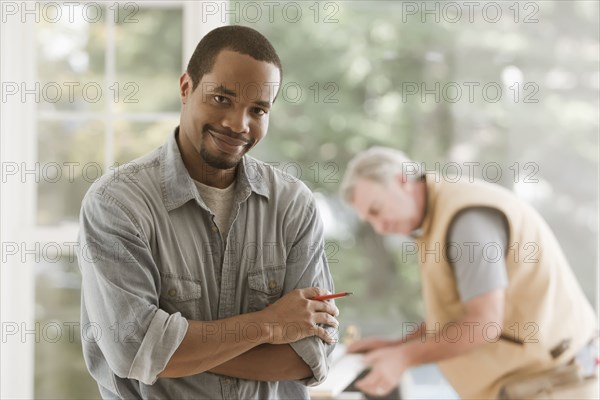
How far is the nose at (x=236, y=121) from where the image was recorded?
1.55m

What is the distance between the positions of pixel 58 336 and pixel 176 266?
63.1 inches

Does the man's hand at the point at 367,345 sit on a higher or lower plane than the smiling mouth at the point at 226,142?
lower

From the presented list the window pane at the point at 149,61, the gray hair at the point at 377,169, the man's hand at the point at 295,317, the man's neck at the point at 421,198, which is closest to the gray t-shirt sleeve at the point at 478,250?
the man's neck at the point at 421,198

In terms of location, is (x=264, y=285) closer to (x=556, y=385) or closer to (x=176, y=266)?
(x=176, y=266)

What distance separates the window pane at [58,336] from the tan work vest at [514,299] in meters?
1.43

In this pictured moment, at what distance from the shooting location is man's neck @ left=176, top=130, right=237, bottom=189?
163cm

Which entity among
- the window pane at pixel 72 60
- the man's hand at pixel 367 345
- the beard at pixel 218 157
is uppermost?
the window pane at pixel 72 60

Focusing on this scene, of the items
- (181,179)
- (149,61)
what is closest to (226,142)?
(181,179)

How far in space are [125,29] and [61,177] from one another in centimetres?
63

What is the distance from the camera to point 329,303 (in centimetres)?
161

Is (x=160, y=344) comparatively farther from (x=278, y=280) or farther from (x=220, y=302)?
(x=278, y=280)

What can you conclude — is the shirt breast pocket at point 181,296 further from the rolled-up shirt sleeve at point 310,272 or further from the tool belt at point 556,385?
the tool belt at point 556,385

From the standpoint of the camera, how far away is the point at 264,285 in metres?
1.60

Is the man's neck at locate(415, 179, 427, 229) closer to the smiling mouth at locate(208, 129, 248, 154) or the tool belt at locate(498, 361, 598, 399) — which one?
the tool belt at locate(498, 361, 598, 399)
